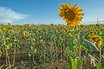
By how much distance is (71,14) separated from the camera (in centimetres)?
314

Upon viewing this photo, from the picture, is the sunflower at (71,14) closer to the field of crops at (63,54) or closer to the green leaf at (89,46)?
the field of crops at (63,54)

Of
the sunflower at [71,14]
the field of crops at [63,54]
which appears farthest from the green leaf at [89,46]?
the sunflower at [71,14]

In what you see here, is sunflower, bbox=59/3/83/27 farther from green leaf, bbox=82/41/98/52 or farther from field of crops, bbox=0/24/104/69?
green leaf, bbox=82/41/98/52

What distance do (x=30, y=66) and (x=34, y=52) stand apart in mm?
832

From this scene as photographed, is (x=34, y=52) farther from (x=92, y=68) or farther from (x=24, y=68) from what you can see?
(x=92, y=68)

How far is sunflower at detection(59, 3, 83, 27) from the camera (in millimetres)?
3053

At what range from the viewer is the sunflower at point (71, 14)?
3053 mm

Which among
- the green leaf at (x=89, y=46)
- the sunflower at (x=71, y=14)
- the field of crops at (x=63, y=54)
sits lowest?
the field of crops at (x=63, y=54)

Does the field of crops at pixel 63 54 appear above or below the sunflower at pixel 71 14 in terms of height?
below

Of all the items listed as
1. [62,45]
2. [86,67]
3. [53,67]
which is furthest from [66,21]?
[62,45]

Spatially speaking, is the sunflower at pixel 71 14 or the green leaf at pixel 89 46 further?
the sunflower at pixel 71 14

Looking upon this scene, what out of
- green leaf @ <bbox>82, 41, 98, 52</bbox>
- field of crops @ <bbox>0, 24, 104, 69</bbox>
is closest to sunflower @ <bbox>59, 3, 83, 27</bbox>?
field of crops @ <bbox>0, 24, 104, 69</bbox>

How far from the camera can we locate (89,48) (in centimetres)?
287

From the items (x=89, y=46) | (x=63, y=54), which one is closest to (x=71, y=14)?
(x=89, y=46)
